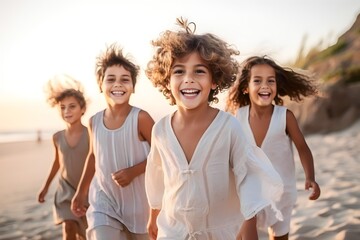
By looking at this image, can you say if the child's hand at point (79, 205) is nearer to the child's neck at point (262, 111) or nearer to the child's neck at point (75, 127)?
the child's neck at point (75, 127)

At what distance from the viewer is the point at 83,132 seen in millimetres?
4691

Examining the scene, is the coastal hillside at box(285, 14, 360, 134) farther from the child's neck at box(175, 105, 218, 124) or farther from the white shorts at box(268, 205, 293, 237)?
the child's neck at box(175, 105, 218, 124)

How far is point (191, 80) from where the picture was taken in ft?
8.94

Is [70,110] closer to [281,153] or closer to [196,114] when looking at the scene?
[281,153]

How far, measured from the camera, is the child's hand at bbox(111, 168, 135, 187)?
3572 millimetres

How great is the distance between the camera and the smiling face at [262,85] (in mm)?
4039

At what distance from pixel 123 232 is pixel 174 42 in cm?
153

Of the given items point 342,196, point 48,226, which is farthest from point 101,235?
point 342,196

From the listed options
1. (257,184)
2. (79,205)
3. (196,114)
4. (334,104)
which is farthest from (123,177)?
(334,104)

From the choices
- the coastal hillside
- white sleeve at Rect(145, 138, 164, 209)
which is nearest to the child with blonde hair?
white sleeve at Rect(145, 138, 164, 209)

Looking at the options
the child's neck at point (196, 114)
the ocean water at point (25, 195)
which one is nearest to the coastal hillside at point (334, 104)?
the ocean water at point (25, 195)

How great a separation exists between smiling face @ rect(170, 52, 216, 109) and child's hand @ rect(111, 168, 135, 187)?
3.28ft

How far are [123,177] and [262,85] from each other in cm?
132

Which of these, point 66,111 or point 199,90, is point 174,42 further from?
point 66,111
